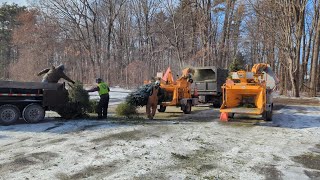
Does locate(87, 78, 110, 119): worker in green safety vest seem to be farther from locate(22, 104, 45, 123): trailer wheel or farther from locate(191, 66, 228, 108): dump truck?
locate(191, 66, 228, 108): dump truck

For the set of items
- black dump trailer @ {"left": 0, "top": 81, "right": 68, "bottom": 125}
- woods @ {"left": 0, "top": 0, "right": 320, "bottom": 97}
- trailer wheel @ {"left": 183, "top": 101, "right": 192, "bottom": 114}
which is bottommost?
trailer wheel @ {"left": 183, "top": 101, "right": 192, "bottom": 114}

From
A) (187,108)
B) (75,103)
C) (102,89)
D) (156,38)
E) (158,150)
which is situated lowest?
(158,150)

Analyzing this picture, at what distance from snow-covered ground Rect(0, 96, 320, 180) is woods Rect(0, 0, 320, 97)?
17.7 meters

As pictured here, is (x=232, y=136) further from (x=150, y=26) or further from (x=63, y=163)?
(x=150, y=26)

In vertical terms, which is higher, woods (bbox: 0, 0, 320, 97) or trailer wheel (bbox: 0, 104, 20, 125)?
woods (bbox: 0, 0, 320, 97)

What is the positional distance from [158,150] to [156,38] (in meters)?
44.2

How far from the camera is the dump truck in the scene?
1778cm

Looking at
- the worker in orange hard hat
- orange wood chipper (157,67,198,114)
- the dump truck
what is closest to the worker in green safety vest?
the worker in orange hard hat

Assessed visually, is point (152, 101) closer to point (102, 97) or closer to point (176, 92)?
point (102, 97)

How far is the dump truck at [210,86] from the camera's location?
17781mm

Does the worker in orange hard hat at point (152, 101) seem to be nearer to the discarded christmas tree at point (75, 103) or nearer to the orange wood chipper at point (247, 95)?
the discarded christmas tree at point (75, 103)

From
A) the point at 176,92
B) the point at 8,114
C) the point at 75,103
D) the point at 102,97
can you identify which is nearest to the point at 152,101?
the point at 102,97

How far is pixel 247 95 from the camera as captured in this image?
12570mm

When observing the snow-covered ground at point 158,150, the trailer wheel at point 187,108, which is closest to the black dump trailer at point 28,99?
the snow-covered ground at point 158,150
